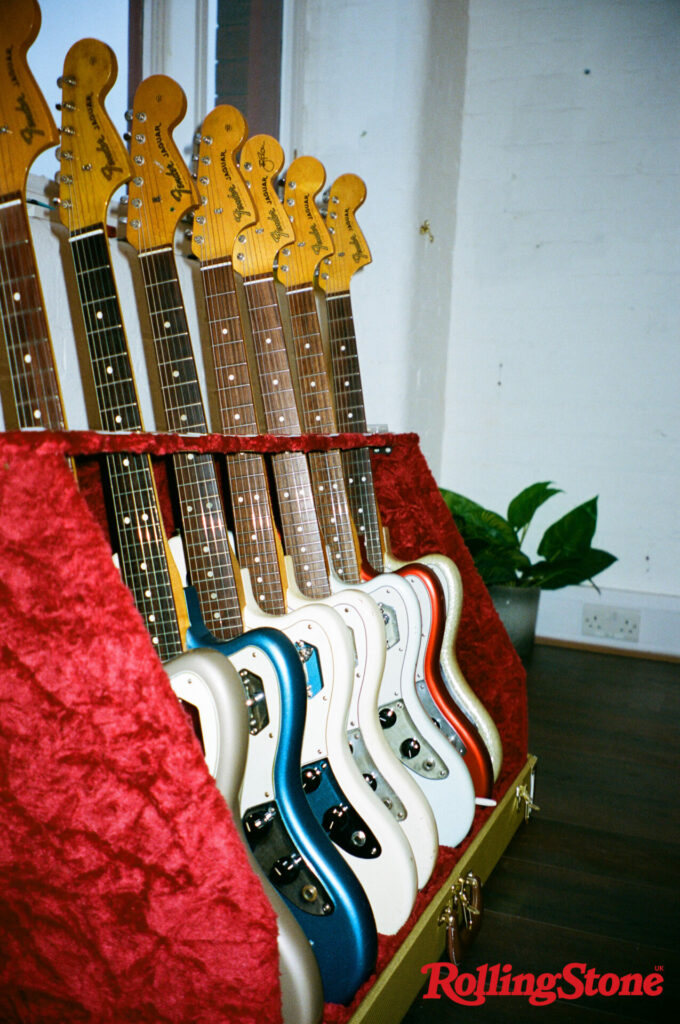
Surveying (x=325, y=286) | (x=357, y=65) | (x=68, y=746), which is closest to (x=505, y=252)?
(x=357, y=65)

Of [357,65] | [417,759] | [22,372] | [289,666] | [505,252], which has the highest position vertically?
[357,65]

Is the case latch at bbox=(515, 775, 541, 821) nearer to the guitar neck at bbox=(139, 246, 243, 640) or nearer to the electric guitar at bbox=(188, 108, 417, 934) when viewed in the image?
the electric guitar at bbox=(188, 108, 417, 934)

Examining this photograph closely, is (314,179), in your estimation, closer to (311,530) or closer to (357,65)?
(311,530)

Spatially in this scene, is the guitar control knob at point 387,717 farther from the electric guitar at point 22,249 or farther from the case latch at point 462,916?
the electric guitar at point 22,249

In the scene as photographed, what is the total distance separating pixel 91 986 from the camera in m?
0.77

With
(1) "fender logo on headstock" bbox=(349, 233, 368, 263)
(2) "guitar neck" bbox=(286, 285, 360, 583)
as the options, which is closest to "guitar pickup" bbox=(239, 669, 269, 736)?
(2) "guitar neck" bbox=(286, 285, 360, 583)

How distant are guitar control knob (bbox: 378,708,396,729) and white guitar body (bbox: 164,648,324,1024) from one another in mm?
449

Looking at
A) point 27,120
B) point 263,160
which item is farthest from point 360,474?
point 27,120

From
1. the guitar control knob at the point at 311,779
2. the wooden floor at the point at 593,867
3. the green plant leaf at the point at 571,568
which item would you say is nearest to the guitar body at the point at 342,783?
the guitar control knob at the point at 311,779

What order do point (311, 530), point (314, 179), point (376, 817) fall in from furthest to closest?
1. point (314, 179)
2. point (311, 530)
3. point (376, 817)

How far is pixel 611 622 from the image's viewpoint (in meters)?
2.87

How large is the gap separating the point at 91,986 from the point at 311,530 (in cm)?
70

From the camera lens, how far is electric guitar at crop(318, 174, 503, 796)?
1.38 m

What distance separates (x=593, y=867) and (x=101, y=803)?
1.07m
